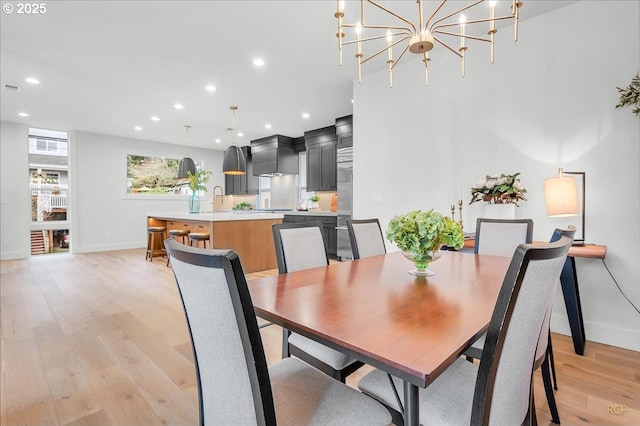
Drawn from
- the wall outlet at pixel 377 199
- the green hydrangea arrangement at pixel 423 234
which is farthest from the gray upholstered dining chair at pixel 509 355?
the wall outlet at pixel 377 199

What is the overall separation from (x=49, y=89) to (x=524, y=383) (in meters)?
5.86

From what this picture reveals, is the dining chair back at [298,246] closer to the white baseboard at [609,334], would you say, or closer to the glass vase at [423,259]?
the glass vase at [423,259]

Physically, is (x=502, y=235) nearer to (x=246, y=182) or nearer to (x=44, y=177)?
(x=246, y=182)

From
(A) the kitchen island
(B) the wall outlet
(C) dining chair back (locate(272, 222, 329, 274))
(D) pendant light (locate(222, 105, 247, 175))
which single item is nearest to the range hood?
(D) pendant light (locate(222, 105, 247, 175))

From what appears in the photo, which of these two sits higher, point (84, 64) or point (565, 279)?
point (84, 64)

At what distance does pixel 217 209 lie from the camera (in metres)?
8.91

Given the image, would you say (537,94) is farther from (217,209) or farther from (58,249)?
(58,249)

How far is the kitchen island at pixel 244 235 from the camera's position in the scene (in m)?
4.34

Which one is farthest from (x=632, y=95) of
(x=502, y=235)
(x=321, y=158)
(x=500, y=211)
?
(x=321, y=158)

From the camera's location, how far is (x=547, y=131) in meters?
2.59

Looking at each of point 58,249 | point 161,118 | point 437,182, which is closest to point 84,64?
point 161,118

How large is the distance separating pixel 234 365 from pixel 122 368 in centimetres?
177

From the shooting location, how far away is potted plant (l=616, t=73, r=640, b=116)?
2.17 m

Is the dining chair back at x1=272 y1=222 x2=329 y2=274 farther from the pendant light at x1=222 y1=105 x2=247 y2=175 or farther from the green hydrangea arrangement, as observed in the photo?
the pendant light at x1=222 y1=105 x2=247 y2=175
